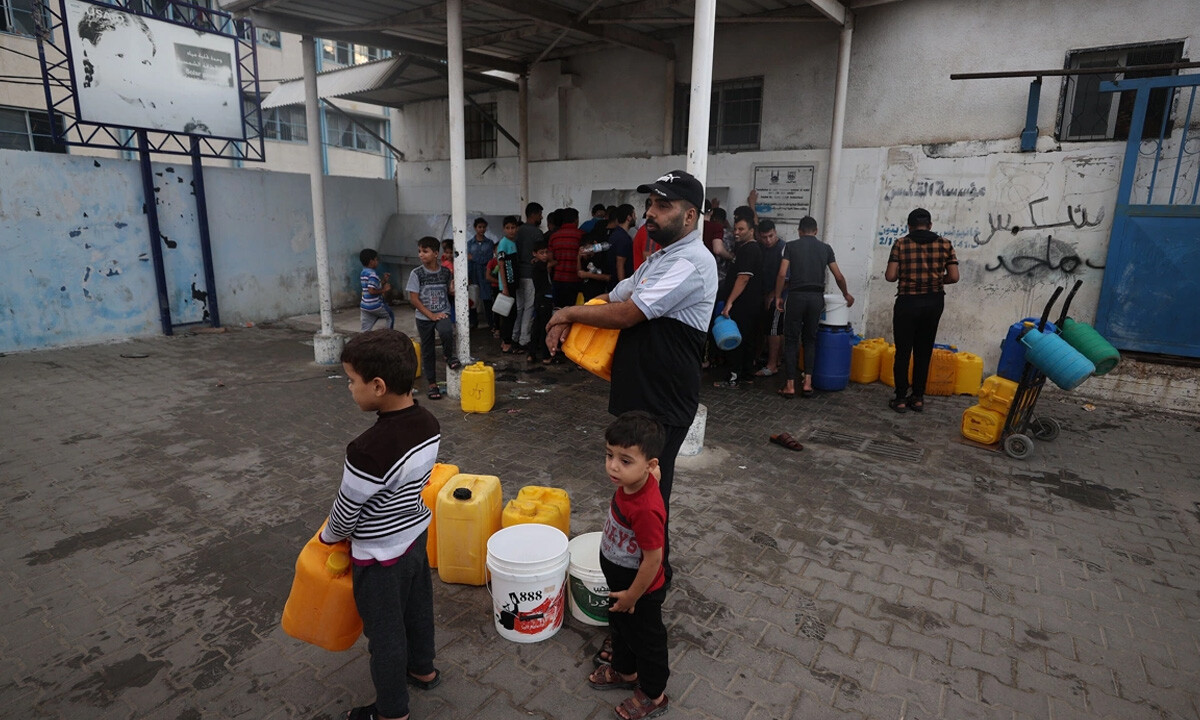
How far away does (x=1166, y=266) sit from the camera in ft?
22.1

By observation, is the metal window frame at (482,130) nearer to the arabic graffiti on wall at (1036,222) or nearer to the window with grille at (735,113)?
the window with grille at (735,113)

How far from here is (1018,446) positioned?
5605 millimetres

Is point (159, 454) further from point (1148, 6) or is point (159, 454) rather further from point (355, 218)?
point (1148, 6)

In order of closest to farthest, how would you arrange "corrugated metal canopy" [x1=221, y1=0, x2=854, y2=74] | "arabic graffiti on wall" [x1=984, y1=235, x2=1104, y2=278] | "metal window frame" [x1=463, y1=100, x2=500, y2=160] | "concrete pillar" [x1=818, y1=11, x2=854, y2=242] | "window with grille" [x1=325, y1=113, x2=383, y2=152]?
"arabic graffiti on wall" [x1=984, y1=235, x2=1104, y2=278]
"corrugated metal canopy" [x1=221, y1=0, x2=854, y2=74]
"concrete pillar" [x1=818, y1=11, x2=854, y2=242]
"metal window frame" [x1=463, y1=100, x2=500, y2=160]
"window with grille" [x1=325, y1=113, x2=383, y2=152]

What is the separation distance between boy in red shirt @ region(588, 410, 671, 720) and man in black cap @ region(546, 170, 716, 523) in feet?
1.37

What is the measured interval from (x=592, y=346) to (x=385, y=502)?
50.2 inches

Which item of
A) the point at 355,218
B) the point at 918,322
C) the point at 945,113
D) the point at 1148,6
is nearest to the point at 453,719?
the point at 918,322

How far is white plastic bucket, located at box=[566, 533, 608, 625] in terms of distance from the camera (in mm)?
3154

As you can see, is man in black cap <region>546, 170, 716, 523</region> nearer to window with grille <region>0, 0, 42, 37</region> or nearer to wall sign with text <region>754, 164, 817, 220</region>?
wall sign with text <region>754, 164, 817, 220</region>

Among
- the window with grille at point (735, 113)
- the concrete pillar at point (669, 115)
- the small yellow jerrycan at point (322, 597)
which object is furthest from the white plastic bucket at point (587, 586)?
the concrete pillar at point (669, 115)

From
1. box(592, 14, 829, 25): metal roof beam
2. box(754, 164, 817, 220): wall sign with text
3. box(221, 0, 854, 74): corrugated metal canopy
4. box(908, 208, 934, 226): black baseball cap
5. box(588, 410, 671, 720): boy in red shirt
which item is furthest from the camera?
box(754, 164, 817, 220): wall sign with text

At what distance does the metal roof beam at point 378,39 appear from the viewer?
8.18 metres

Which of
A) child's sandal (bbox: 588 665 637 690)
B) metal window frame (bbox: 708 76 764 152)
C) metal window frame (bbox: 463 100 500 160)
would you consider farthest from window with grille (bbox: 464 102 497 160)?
child's sandal (bbox: 588 665 637 690)

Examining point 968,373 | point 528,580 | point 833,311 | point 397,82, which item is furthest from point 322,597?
point 397,82
